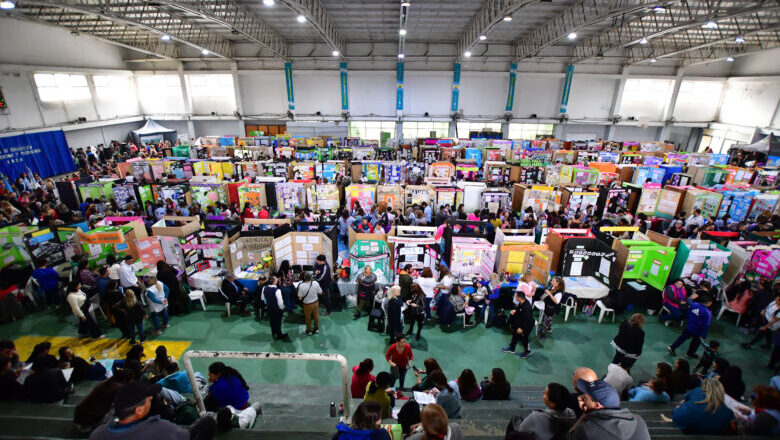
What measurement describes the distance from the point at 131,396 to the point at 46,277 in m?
8.69

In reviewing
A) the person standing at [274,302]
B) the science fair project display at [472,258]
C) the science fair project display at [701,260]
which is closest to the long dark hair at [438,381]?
the person standing at [274,302]

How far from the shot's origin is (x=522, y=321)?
6.83m

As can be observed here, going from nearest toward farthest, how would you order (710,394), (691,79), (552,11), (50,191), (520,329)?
(710,394) → (520,329) → (50,191) → (552,11) → (691,79)

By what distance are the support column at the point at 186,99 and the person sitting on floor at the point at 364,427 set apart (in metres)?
34.2

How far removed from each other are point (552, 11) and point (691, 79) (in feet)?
62.3

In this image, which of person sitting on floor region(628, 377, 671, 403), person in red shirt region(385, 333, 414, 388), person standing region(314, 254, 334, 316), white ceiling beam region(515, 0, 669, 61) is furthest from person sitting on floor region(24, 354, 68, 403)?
white ceiling beam region(515, 0, 669, 61)

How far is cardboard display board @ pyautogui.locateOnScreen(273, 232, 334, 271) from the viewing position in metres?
8.85

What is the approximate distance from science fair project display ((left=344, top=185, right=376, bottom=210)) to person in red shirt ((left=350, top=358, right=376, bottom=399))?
30.3 ft

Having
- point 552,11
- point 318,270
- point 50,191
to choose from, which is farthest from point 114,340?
point 552,11

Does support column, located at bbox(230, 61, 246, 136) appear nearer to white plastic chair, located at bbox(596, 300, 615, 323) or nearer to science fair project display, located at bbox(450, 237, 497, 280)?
science fair project display, located at bbox(450, 237, 497, 280)

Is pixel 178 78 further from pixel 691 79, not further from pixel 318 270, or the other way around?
pixel 691 79

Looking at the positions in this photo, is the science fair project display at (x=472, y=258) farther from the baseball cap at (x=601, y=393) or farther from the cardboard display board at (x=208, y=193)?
the cardboard display board at (x=208, y=193)

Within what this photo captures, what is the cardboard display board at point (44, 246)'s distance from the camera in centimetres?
892

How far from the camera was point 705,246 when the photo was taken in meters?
8.62
